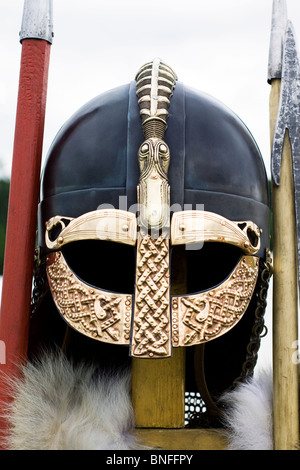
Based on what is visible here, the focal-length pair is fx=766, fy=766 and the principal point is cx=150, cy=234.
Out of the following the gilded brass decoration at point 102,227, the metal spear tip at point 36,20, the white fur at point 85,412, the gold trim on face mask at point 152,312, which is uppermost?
the metal spear tip at point 36,20

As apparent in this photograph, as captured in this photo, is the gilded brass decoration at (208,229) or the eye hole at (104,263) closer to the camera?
the gilded brass decoration at (208,229)

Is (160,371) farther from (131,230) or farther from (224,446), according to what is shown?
(131,230)

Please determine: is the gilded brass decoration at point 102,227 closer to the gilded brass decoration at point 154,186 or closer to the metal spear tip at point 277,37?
the gilded brass decoration at point 154,186

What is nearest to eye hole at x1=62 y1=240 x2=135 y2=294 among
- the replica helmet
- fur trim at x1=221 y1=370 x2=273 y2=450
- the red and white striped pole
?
the replica helmet

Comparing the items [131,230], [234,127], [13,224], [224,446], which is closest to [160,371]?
[224,446]

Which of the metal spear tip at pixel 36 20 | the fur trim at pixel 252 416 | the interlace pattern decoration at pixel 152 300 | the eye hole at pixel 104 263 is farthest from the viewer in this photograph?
the eye hole at pixel 104 263

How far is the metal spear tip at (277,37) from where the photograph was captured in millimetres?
2252

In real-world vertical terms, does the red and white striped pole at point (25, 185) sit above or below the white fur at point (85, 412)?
above

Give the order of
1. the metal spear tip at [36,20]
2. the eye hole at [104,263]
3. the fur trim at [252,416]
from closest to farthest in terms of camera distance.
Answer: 1. the fur trim at [252,416]
2. the metal spear tip at [36,20]
3. the eye hole at [104,263]

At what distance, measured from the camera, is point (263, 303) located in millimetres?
2174

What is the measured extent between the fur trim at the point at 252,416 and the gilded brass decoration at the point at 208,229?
36 centimetres

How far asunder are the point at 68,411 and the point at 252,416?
0.48 metres

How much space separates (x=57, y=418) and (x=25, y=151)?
743mm

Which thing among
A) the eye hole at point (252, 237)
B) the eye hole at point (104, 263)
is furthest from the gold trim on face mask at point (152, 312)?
the eye hole at point (104, 263)
